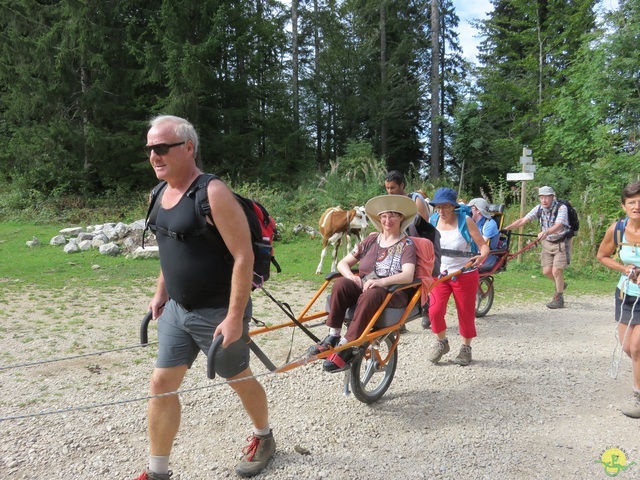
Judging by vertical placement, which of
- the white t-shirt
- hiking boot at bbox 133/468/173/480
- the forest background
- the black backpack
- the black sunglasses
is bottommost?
hiking boot at bbox 133/468/173/480

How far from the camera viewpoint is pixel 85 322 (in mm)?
5949

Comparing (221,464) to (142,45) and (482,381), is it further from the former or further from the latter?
(142,45)

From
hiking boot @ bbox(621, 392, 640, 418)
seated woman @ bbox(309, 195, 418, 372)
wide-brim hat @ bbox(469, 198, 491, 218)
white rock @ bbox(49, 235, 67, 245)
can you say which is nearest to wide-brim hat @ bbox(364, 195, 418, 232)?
seated woman @ bbox(309, 195, 418, 372)

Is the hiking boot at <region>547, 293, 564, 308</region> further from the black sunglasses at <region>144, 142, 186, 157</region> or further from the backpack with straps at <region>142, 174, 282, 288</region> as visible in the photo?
the black sunglasses at <region>144, 142, 186, 157</region>

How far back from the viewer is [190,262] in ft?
8.13

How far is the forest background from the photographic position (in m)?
14.5

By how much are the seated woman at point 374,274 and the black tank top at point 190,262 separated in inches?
38.7

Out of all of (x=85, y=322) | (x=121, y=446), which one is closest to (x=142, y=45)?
(x=85, y=322)

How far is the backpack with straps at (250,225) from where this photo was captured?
2.37 metres

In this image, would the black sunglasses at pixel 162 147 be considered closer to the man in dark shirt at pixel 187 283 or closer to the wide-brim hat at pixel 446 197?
the man in dark shirt at pixel 187 283

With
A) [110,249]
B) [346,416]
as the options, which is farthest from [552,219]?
[110,249]

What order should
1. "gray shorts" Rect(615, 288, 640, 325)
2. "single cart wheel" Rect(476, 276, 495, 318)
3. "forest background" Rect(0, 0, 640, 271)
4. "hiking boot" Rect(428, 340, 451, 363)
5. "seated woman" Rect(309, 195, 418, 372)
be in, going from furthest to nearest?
"forest background" Rect(0, 0, 640, 271) → "single cart wheel" Rect(476, 276, 495, 318) → "hiking boot" Rect(428, 340, 451, 363) → "gray shorts" Rect(615, 288, 640, 325) → "seated woman" Rect(309, 195, 418, 372)

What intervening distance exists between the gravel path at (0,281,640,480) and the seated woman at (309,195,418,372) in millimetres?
650

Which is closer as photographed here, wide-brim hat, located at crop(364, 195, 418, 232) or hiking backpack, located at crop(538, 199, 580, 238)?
wide-brim hat, located at crop(364, 195, 418, 232)
